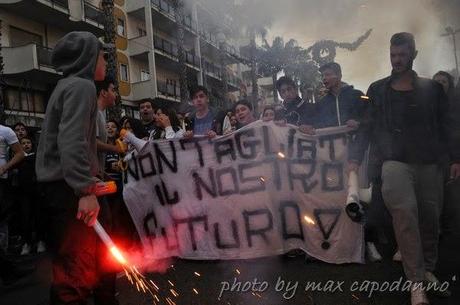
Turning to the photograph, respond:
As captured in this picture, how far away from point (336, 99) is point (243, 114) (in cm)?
130

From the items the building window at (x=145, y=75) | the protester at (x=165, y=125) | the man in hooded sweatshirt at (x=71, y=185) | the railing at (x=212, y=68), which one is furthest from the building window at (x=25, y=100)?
the man in hooded sweatshirt at (x=71, y=185)

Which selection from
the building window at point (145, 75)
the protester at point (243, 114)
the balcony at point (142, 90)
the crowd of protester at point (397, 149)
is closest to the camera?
the crowd of protester at point (397, 149)

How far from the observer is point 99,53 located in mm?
2889

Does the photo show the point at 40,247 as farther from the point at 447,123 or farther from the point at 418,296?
the point at 447,123

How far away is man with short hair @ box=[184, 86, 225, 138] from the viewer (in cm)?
590

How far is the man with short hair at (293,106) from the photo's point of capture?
5723mm

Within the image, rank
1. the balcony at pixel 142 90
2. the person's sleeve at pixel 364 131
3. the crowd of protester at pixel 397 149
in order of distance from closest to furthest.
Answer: the crowd of protester at pixel 397 149, the person's sleeve at pixel 364 131, the balcony at pixel 142 90

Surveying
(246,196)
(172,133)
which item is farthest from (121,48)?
(246,196)

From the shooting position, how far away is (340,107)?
16.8 ft

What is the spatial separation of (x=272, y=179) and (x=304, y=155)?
0.42 m

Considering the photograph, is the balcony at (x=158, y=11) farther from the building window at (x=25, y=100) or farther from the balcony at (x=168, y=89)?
the building window at (x=25, y=100)

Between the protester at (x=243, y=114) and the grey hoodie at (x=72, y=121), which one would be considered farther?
the protester at (x=243, y=114)

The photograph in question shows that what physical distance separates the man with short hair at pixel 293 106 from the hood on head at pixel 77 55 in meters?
3.35

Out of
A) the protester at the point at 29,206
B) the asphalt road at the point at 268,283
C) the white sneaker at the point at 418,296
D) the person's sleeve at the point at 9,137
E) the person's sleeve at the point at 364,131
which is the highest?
the person's sleeve at the point at 9,137
